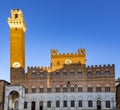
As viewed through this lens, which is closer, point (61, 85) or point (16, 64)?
point (61, 85)

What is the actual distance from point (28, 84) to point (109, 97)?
18889 mm

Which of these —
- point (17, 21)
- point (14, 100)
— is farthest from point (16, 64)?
point (17, 21)

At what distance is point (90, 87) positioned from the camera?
57375 millimetres

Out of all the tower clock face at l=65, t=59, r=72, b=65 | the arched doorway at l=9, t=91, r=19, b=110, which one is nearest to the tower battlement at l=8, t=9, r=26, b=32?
the tower clock face at l=65, t=59, r=72, b=65

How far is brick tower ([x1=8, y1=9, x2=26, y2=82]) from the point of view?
60406 millimetres

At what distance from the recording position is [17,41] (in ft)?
202

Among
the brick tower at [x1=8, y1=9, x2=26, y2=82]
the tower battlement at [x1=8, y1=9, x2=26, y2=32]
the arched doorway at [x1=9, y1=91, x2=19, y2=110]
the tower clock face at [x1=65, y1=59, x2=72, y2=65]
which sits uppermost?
the tower battlement at [x1=8, y1=9, x2=26, y2=32]

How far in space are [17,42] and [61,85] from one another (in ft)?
50.1

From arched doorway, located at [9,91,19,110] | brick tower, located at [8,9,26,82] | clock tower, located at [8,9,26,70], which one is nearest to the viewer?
arched doorway, located at [9,91,19,110]

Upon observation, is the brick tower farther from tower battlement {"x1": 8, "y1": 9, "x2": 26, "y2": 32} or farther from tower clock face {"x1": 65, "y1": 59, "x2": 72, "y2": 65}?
tower clock face {"x1": 65, "y1": 59, "x2": 72, "y2": 65}

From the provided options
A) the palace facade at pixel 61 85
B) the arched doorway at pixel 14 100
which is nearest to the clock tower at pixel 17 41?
the palace facade at pixel 61 85

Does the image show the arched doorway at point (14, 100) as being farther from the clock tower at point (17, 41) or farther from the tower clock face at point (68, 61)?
the tower clock face at point (68, 61)

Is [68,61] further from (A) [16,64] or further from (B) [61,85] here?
(A) [16,64]

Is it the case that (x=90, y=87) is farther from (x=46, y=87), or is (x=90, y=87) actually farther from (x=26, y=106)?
(x=26, y=106)
